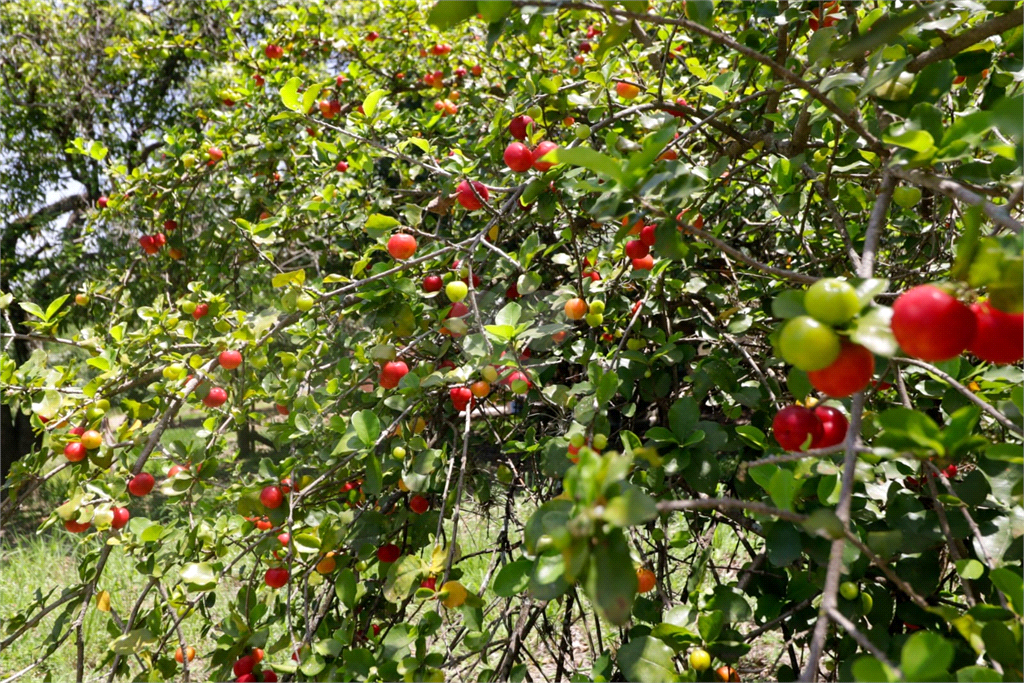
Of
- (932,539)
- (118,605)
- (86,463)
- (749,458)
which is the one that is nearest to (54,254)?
(118,605)

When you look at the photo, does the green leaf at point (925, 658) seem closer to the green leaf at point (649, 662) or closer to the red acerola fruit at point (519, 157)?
the green leaf at point (649, 662)

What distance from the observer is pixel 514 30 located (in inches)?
Answer: 47.1

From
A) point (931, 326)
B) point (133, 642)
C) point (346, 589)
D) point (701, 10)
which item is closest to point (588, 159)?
point (931, 326)

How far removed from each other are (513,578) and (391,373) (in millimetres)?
636

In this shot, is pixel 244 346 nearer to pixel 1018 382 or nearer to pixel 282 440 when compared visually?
pixel 282 440

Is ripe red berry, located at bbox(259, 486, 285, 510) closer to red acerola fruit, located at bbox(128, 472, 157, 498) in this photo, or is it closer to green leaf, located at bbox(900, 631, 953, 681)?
red acerola fruit, located at bbox(128, 472, 157, 498)

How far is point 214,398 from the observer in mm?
1708

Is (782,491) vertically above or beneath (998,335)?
beneath

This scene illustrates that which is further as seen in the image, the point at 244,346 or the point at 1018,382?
the point at 244,346

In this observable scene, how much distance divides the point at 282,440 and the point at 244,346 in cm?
24

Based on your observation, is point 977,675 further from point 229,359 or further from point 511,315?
point 229,359

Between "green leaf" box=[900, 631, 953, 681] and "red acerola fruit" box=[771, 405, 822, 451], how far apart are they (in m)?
0.25

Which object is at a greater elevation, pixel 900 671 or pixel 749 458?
pixel 749 458

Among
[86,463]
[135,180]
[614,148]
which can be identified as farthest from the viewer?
[135,180]
